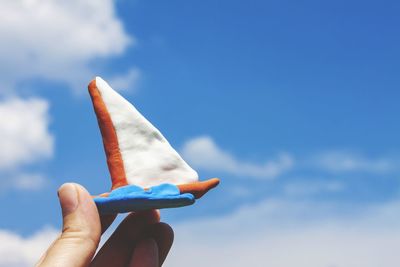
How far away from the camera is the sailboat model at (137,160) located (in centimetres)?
400

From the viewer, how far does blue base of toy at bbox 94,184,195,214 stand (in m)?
3.90

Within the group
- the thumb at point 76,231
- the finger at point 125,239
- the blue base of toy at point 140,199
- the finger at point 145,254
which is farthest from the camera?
the finger at point 125,239

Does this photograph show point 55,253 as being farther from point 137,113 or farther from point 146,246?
point 137,113

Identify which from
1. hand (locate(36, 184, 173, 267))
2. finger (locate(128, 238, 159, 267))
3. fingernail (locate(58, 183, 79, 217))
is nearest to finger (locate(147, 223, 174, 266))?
hand (locate(36, 184, 173, 267))

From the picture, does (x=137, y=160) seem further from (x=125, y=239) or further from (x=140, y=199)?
(x=125, y=239)

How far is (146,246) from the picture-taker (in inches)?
173

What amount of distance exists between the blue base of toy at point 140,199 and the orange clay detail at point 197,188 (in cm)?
6

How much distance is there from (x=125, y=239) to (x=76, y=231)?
77 cm

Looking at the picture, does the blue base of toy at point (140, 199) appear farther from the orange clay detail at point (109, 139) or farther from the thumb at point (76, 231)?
the orange clay detail at point (109, 139)

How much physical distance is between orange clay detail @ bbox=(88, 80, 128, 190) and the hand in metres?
0.35

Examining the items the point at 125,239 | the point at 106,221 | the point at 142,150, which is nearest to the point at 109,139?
the point at 142,150

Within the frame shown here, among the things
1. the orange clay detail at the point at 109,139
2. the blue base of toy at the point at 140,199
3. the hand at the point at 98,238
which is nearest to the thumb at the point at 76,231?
the hand at the point at 98,238

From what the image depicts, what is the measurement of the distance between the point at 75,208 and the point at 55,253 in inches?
13.6

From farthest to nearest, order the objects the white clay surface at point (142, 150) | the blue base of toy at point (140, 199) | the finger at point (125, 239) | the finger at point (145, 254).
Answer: the finger at point (125, 239) → the finger at point (145, 254) → the white clay surface at point (142, 150) → the blue base of toy at point (140, 199)
